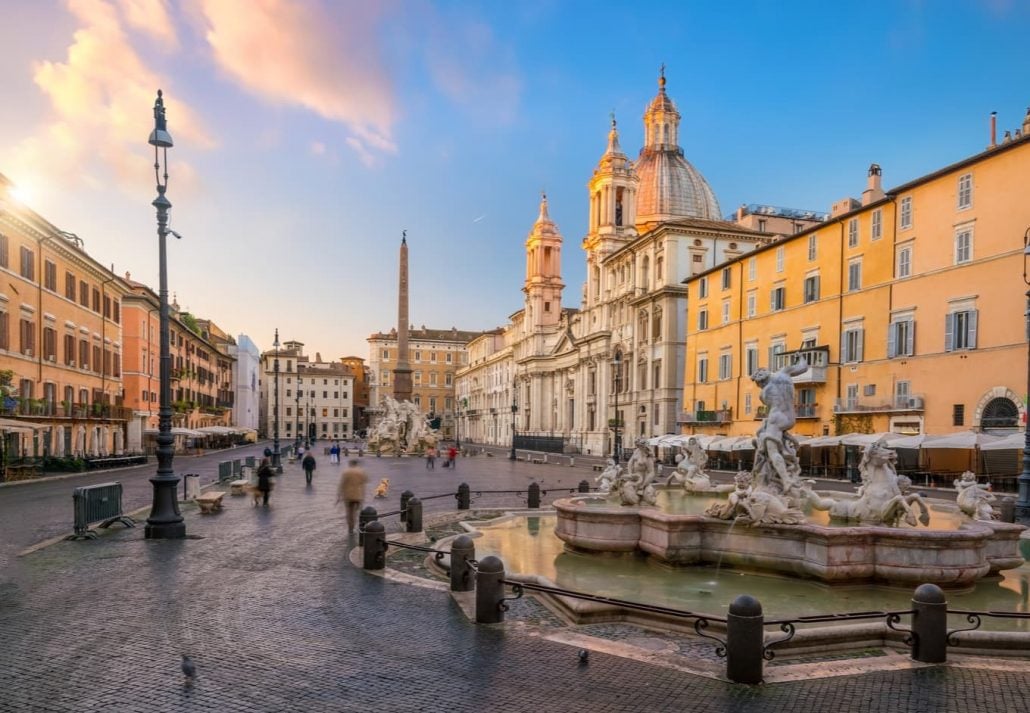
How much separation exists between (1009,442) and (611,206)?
1942 inches

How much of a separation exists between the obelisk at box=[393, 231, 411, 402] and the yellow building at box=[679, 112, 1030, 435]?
23341mm

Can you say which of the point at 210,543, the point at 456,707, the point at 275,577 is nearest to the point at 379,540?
the point at 275,577

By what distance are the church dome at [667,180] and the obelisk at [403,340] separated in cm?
2756

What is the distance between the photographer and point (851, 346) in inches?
1439

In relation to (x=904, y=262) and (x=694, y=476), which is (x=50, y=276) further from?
(x=904, y=262)

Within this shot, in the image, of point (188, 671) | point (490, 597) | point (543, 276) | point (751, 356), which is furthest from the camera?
point (543, 276)

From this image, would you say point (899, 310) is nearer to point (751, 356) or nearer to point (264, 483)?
point (751, 356)

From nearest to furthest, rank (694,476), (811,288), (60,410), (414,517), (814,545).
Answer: (814,545)
(414,517)
(694,476)
(60,410)
(811,288)

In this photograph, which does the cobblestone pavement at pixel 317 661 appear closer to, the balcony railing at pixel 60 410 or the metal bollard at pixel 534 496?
the metal bollard at pixel 534 496

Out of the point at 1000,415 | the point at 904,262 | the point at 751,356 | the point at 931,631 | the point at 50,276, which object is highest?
the point at 904,262

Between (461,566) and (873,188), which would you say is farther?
(873,188)

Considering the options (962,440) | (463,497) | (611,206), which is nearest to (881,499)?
(463,497)

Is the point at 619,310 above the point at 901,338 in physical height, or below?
above

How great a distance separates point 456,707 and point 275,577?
568 centimetres
